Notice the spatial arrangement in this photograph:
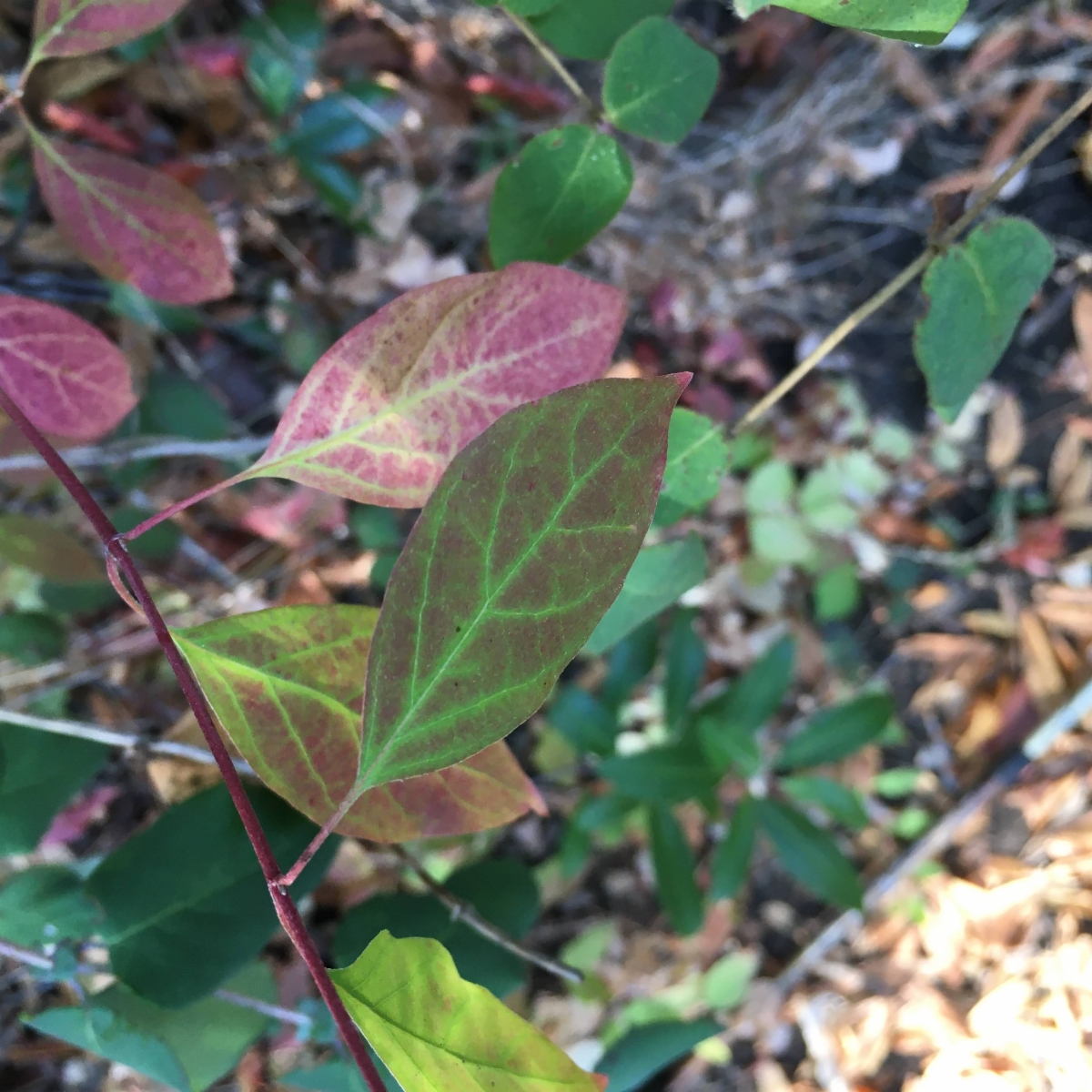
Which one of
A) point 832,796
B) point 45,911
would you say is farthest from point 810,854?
point 45,911

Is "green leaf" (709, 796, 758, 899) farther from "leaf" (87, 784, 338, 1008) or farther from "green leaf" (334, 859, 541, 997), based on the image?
"leaf" (87, 784, 338, 1008)

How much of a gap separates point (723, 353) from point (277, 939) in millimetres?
1489

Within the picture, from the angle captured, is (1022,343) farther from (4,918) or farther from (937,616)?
(4,918)

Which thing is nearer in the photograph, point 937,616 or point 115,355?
point 115,355

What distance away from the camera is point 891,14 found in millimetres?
426

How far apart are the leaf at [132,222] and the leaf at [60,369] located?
0.11 metres

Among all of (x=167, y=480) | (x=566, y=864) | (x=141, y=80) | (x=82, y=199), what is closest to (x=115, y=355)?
(x=82, y=199)

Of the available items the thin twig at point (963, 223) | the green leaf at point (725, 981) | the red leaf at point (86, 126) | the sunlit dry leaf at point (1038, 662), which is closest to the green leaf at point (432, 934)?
the thin twig at point (963, 223)

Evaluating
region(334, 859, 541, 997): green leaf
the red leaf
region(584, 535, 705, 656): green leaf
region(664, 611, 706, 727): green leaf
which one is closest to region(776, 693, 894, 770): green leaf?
region(664, 611, 706, 727): green leaf

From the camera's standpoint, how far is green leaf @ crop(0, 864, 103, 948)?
0.77m

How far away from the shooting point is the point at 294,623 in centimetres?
57

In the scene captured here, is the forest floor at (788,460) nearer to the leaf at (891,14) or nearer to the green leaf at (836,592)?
the green leaf at (836,592)

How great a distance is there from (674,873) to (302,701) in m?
1.08

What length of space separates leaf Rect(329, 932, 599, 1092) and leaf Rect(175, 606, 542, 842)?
105 millimetres
